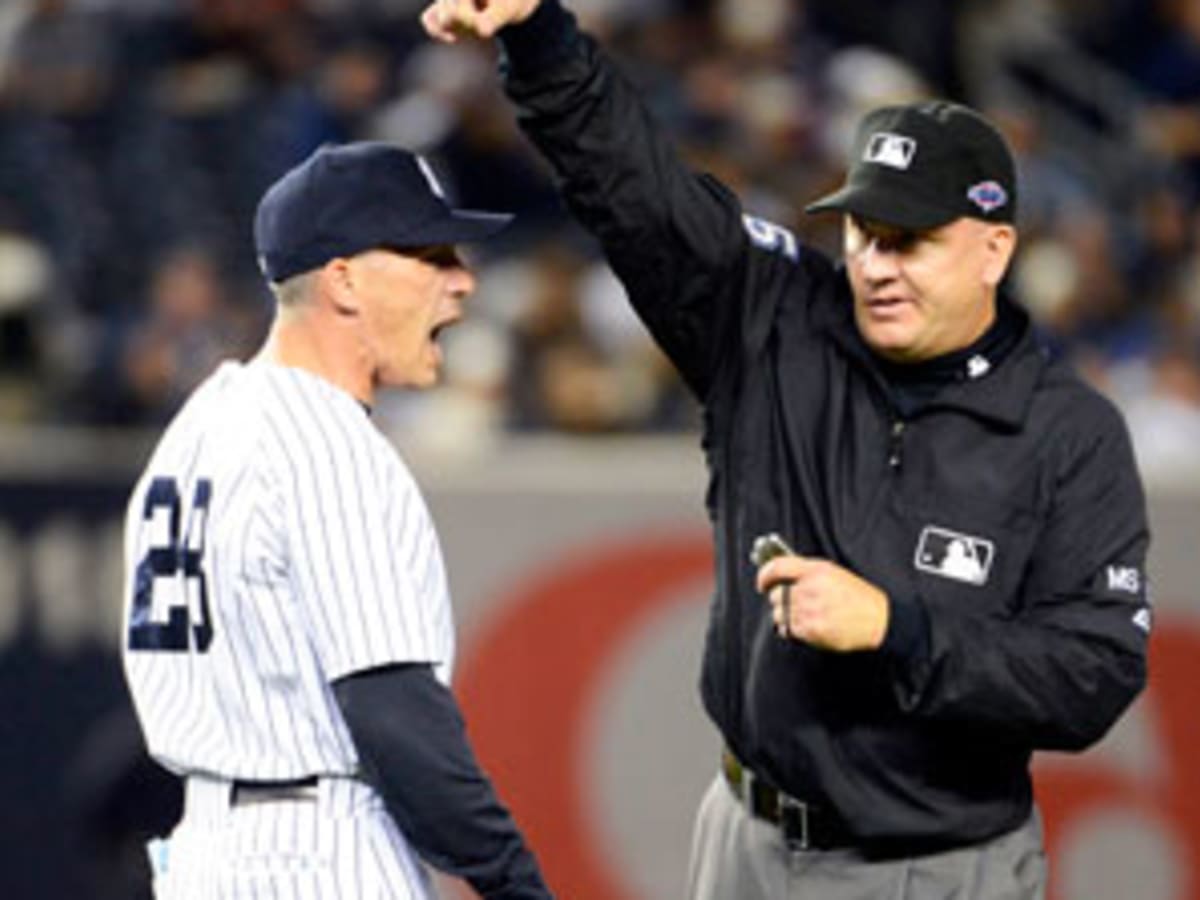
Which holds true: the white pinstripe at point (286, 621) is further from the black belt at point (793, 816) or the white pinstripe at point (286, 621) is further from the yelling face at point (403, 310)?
the black belt at point (793, 816)

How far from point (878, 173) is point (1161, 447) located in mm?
4515

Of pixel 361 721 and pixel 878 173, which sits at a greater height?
pixel 878 173

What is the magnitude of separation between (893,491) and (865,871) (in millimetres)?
631

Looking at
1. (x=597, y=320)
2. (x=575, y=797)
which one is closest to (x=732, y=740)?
(x=575, y=797)

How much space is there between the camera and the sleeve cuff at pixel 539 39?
4.46 m

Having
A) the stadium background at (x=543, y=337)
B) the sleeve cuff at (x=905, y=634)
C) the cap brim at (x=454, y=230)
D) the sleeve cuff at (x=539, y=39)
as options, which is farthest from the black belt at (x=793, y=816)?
the stadium background at (x=543, y=337)

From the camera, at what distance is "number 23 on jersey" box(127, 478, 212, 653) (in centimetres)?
414

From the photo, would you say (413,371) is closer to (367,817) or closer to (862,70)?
(367,817)

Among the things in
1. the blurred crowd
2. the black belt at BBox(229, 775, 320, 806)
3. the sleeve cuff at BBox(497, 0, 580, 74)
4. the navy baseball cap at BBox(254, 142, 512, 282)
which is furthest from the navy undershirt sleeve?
the blurred crowd

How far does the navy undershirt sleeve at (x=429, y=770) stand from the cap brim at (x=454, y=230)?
635 millimetres

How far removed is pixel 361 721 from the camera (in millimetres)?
3998

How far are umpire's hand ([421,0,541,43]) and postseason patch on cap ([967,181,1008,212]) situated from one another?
2.73 ft

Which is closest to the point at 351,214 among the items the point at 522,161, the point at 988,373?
the point at 988,373

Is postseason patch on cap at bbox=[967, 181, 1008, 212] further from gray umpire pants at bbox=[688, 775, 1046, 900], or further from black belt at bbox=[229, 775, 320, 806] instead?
black belt at bbox=[229, 775, 320, 806]
